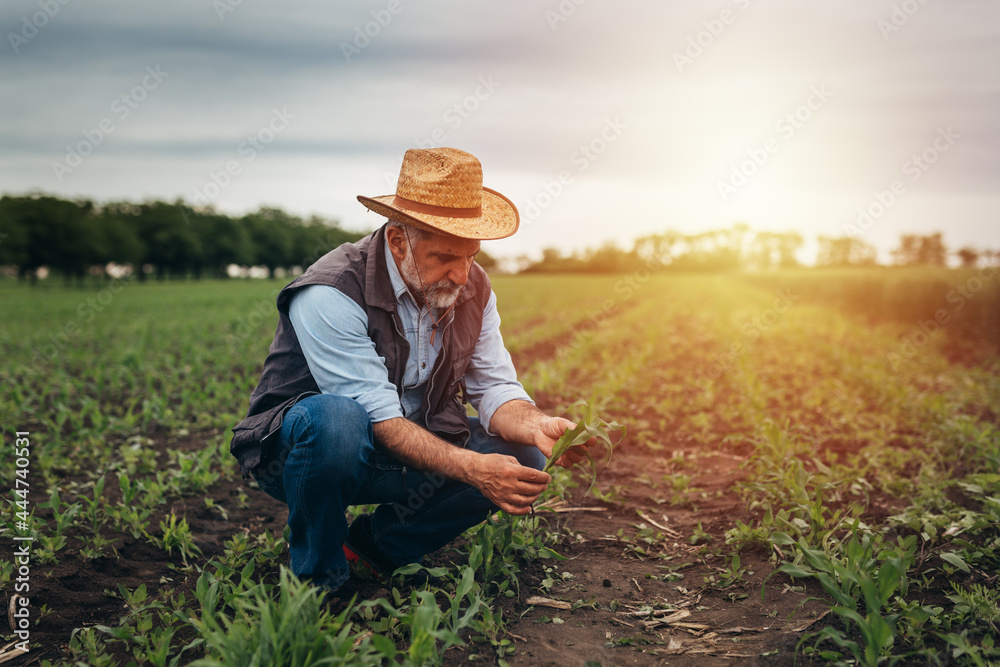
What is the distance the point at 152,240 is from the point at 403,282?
6334 cm

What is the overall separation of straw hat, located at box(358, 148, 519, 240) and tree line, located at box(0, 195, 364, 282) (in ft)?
103

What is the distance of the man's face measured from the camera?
2547mm

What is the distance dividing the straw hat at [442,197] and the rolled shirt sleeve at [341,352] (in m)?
0.42

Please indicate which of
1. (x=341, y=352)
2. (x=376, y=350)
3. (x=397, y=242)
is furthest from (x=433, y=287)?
(x=341, y=352)

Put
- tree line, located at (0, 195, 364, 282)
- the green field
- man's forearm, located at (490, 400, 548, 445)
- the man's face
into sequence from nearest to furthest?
the green field < the man's face < man's forearm, located at (490, 400, 548, 445) < tree line, located at (0, 195, 364, 282)

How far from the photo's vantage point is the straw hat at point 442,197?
2486 millimetres

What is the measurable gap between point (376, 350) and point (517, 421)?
2.13 ft

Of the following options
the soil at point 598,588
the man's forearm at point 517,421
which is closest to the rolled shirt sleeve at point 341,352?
the man's forearm at point 517,421

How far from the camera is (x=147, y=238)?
58.3m

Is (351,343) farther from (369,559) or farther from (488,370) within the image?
(369,559)

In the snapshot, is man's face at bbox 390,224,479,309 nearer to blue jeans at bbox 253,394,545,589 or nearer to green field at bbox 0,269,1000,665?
blue jeans at bbox 253,394,545,589

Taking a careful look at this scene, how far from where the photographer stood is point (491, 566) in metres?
2.66

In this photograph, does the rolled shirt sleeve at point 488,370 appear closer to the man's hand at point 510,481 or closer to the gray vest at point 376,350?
the gray vest at point 376,350

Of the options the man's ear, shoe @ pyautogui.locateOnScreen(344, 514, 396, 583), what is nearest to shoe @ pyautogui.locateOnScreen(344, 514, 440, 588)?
shoe @ pyautogui.locateOnScreen(344, 514, 396, 583)
